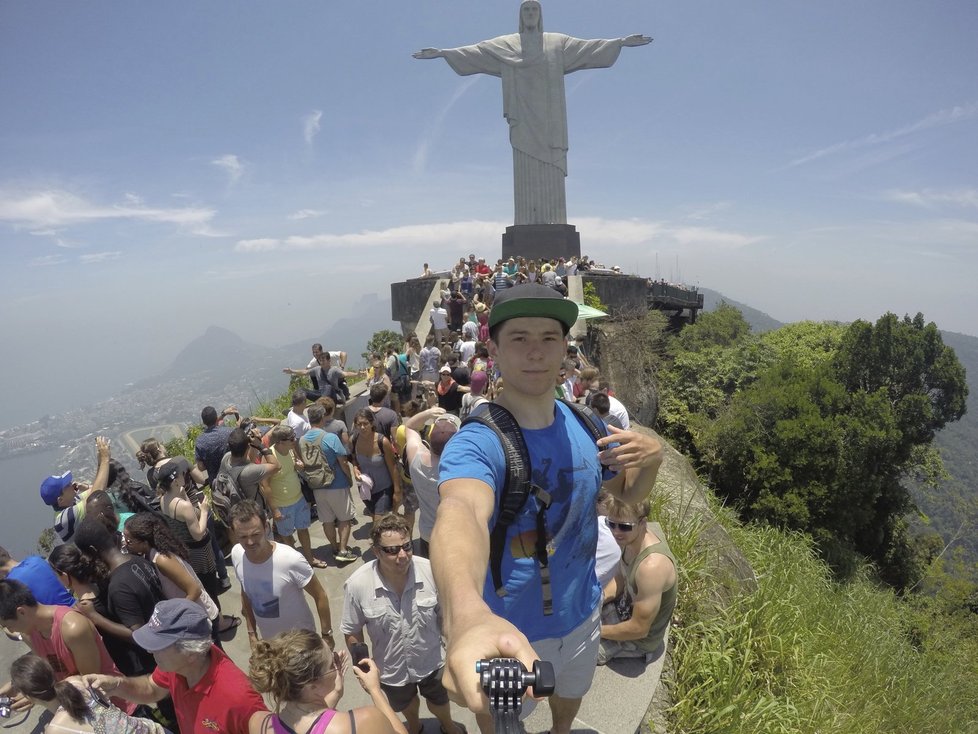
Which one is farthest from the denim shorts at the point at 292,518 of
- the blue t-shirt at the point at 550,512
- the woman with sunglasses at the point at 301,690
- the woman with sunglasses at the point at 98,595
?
the blue t-shirt at the point at 550,512

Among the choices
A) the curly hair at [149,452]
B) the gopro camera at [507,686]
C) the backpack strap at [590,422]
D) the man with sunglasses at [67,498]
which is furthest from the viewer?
the curly hair at [149,452]

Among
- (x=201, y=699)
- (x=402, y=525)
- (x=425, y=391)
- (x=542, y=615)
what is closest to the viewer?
(x=542, y=615)

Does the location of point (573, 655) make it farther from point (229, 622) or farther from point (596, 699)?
point (229, 622)

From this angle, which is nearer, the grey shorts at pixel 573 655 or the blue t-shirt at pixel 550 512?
the blue t-shirt at pixel 550 512

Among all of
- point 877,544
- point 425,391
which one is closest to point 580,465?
point 425,391

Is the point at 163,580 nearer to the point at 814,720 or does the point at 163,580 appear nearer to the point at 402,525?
the point at 402,525

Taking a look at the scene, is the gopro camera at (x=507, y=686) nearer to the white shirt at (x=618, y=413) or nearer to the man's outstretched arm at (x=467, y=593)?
the man's outstretched arm at (x=467, y=593)
